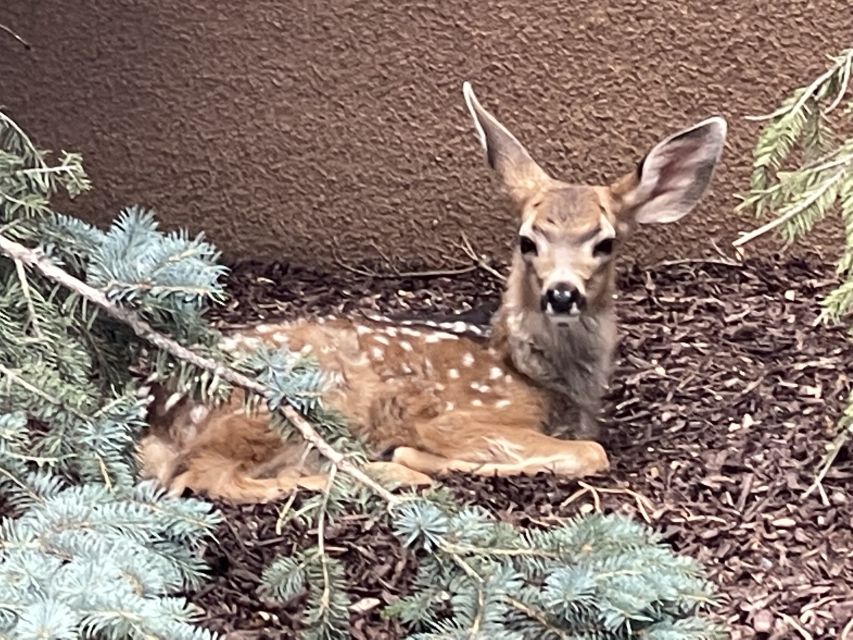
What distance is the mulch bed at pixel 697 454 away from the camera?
2.99 m

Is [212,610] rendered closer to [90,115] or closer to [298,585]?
[298,585]

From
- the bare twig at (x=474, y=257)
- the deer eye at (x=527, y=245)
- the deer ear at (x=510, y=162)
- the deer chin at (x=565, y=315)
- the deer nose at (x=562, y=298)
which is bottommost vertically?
the bare twig at (x=474, y=257)

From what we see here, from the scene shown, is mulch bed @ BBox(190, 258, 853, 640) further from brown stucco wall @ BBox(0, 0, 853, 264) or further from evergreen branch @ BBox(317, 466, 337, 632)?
evergreen branch @ BBox(317, 466, 337, 632)

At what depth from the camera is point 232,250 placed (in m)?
5.52

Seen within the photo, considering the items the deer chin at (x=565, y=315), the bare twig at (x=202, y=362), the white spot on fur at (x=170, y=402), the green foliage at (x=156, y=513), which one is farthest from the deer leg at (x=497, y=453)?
the bare twig at (x=202, y=362)

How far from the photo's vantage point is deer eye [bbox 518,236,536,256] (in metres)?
4.03

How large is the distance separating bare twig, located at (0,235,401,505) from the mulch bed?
0.43 metres

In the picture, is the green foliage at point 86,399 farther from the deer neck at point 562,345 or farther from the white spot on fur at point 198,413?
the deer neck at point 562,345

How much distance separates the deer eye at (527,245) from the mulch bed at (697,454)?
0.54 meters

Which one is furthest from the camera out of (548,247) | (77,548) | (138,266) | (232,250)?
(232,250)

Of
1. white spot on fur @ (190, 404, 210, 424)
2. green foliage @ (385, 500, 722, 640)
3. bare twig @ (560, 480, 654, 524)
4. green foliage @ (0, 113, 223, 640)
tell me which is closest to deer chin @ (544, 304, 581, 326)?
bare twig @ (560, 480, 654, 524)

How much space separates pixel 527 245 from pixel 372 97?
140 cm

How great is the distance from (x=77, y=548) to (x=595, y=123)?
3.33m

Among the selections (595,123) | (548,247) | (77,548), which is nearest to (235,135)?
(595,123)
